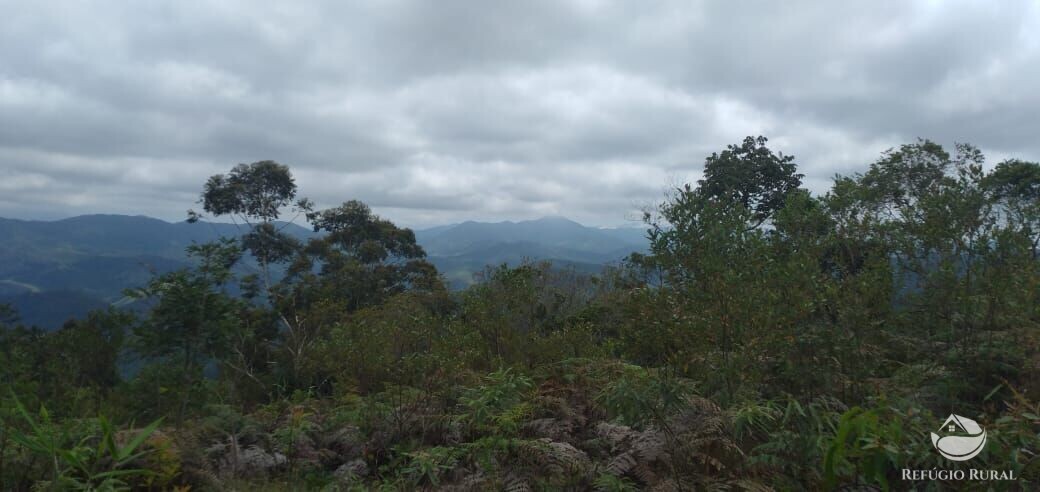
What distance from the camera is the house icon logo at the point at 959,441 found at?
2.91 metres

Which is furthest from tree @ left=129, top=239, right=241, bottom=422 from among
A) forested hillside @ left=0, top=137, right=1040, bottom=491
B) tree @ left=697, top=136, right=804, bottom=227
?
tree @ left=697, top=136, right=804, bottom=227

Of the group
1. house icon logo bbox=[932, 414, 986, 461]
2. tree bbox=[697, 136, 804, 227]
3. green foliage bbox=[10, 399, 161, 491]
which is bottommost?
green foliage bbox=[10, 399, 161, 491]

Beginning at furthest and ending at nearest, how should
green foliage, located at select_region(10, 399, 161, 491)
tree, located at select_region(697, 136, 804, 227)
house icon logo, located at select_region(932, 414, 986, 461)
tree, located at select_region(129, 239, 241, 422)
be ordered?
tree, located at select_region(697, 136, 804, 227)
tree, located at select_region(129, 239, 241, 422)
green foliage, located at select_region(10, 399, 161, 491)
house icon logo, located at select_region(932, 414, 986, 461)

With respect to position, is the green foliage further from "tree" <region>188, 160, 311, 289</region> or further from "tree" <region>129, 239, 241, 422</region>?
"tree" <region>188, 160, 311, 289</region>


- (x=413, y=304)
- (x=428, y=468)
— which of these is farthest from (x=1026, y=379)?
(x=413, y=304)

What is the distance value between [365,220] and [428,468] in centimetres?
2389

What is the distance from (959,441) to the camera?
2955 mm

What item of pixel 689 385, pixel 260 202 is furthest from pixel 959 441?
pixel 260 202

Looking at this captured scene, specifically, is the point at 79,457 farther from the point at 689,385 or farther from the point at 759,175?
the point at 759,175

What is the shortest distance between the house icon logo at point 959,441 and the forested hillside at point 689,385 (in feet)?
0.16

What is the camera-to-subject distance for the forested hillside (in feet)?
12.0

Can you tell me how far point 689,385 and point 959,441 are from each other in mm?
1511

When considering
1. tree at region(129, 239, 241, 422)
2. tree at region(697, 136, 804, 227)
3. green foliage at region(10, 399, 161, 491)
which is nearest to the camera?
green foliage at region(10, 399, 161, 491)

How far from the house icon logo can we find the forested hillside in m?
0.05
